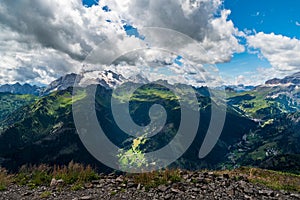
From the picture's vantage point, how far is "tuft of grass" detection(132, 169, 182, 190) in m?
18.3

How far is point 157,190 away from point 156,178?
6.25ft

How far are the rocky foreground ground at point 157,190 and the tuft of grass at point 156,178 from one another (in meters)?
0.18

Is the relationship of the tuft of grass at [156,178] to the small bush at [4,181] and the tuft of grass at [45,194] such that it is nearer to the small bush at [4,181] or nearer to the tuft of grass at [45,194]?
the tuft of grass at [45,194]

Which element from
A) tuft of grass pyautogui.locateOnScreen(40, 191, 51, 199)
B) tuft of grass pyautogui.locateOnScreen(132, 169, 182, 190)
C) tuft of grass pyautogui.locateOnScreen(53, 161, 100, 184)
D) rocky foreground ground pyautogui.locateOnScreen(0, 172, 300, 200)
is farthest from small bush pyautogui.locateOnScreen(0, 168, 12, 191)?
tuft of grass pyautogui.locateOnScreen(132, 169, 182, 190)

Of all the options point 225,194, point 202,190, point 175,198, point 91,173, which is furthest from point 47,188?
point 225,194

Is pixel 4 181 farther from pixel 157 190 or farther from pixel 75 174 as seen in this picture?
pixel 157 190

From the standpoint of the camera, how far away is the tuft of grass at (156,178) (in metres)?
18.3

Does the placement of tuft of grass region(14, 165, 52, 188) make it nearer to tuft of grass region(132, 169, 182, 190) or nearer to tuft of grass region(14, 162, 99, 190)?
tuft of grass region(14, 162, 99, 190)

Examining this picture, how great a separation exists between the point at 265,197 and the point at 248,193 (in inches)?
41.3

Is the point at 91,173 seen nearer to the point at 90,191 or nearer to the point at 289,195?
the point at 90,191

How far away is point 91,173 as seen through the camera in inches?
815

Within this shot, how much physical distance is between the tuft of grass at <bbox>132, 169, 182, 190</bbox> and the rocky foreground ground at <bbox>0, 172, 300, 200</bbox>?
0.18 metres

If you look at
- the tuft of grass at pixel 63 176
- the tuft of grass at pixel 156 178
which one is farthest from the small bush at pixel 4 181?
the tuft of grass at pixel 156 178

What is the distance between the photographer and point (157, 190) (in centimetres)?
1742
